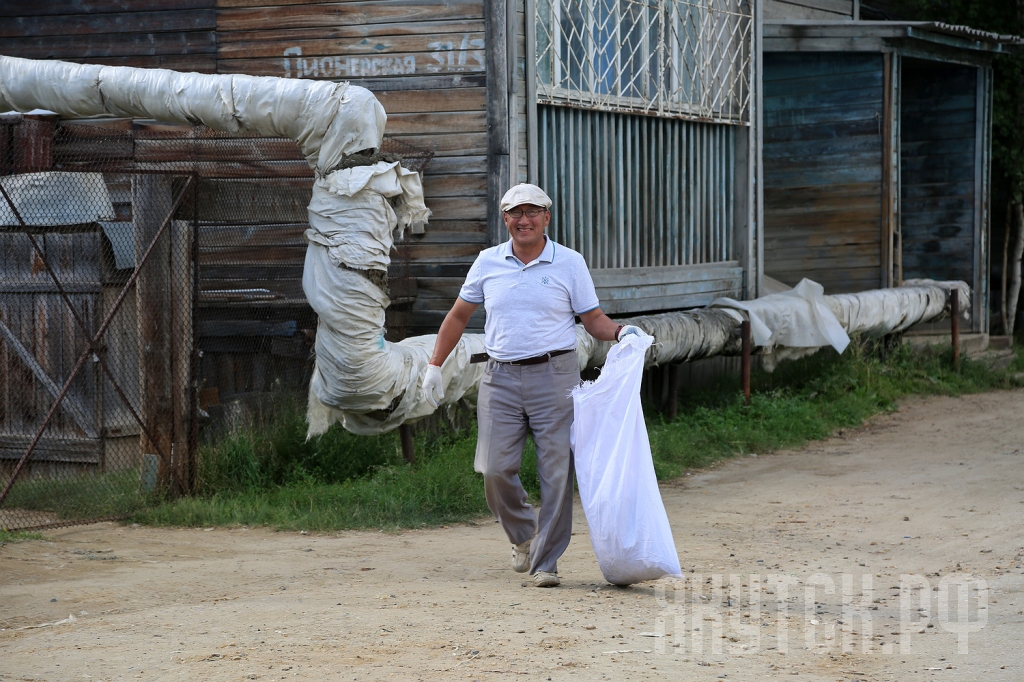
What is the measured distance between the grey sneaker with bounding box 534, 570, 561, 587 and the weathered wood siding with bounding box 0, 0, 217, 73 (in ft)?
19.0

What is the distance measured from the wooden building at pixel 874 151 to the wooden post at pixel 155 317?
7751 mm

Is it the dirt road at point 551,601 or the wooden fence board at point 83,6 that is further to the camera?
Result: the wooden fence board at point 83,6

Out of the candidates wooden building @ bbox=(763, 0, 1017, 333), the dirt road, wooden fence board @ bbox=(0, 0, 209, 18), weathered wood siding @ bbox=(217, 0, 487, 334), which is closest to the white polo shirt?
the dirt road

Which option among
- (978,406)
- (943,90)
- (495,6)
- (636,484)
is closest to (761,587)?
(636,484)

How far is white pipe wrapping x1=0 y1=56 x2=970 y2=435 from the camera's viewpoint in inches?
275

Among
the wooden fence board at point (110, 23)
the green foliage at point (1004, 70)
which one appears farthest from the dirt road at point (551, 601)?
the green foliage at point (1004, 70)

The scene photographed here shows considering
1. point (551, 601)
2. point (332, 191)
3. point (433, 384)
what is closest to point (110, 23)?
point (332, 191)

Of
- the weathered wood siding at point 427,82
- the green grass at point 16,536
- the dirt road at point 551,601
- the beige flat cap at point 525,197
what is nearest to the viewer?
the dirt road at point 551,601

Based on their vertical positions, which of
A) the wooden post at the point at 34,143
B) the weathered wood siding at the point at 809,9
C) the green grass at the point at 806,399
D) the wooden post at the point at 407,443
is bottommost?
the green grass at the point at 806,399

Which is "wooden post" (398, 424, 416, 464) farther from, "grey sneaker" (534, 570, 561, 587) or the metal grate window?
the metal grate window

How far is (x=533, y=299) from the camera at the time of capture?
538cm

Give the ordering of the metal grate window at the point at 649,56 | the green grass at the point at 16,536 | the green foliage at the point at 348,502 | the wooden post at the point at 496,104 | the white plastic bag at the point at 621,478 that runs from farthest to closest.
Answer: the metal grate window at the point at 649,56
the wooden post at the point at 496,104
the green foliage at the point at 348,502
the green grass at the point at 16,536
the white plastic bag at the point at 621,478

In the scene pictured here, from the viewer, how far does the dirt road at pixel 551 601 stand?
4.21m

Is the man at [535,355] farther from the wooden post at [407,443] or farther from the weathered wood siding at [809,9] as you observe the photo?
the weathered wood siding at [809,9]
